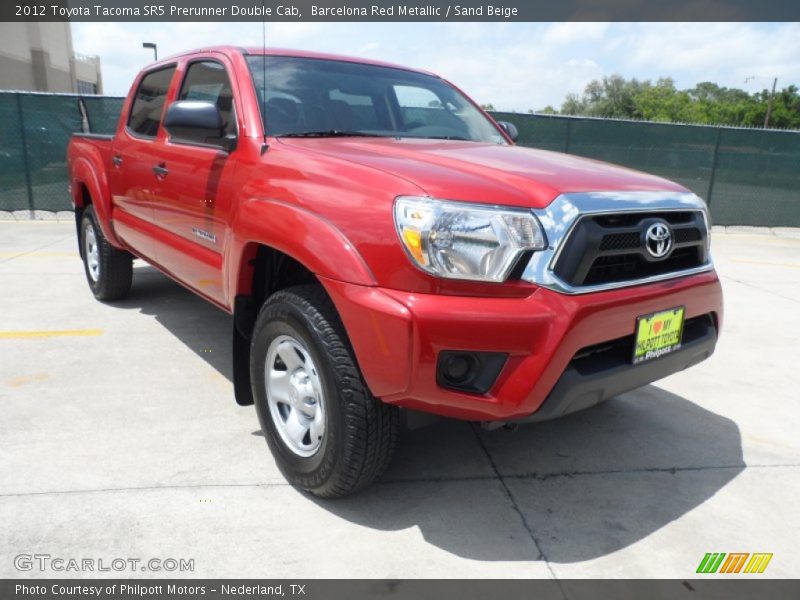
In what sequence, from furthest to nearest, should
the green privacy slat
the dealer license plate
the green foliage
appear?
the green foliage < the green privacy slat < the dealer license plate

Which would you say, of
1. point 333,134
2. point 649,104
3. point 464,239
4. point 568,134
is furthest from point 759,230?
point 649,104

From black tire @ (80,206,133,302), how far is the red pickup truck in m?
2.12

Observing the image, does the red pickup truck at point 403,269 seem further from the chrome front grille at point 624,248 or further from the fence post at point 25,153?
the fence post at point 25,153

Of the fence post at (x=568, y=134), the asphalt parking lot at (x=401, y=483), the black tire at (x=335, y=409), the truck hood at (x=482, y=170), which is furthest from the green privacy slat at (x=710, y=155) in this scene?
the black tire at (x=335, y=409)

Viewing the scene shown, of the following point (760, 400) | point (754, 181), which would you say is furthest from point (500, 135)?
point (754, 181)

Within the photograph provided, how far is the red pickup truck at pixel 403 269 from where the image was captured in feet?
6.91

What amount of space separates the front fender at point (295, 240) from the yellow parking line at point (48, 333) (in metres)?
2.28

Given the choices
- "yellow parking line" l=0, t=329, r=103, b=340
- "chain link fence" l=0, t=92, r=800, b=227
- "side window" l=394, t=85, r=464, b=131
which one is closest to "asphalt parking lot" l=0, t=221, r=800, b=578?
"yellow parking line" l=0, t=329, r=103, b=340

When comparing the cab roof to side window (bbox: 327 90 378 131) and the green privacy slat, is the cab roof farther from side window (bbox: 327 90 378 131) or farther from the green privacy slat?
the green privacy slat

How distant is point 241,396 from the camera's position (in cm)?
303

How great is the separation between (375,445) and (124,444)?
142 cm

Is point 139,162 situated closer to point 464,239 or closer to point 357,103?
point 357,103

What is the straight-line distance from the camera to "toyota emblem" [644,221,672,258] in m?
2.40
